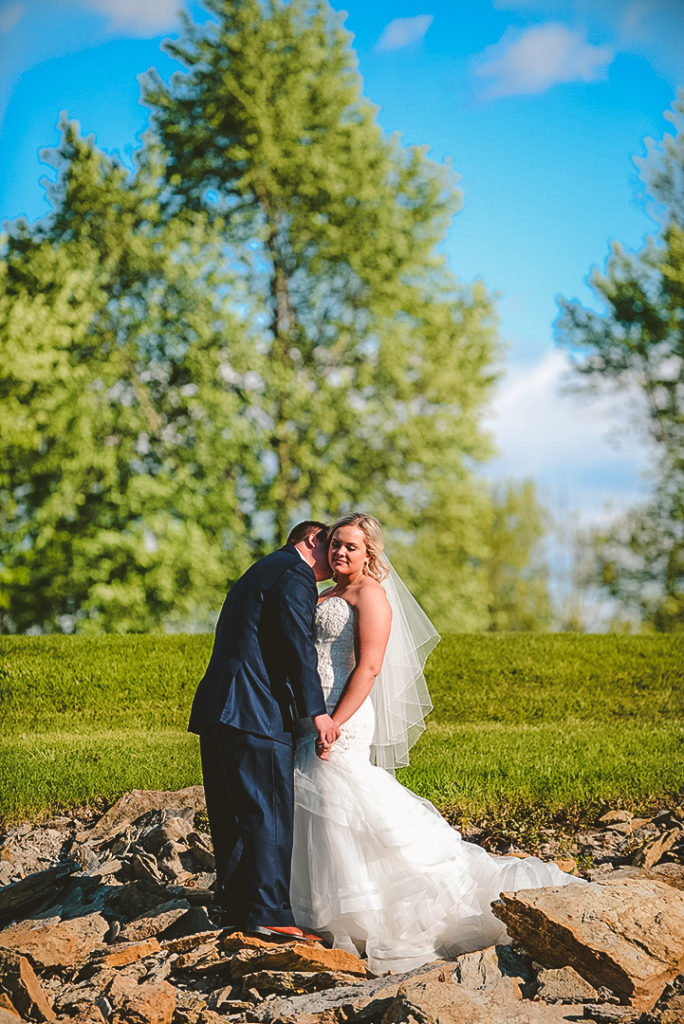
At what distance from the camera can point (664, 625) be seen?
28.0 metres

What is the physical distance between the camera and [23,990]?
15.8 ft

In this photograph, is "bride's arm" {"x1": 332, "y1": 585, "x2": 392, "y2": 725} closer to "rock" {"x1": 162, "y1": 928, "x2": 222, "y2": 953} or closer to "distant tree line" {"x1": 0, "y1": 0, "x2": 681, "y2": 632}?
"rock" {"x1": 162, "y1": 928, "x2": 222, "y2": 953}

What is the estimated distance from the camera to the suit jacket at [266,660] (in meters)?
5.48

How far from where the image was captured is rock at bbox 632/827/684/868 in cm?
723

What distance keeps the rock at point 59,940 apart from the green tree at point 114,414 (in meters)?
12.8

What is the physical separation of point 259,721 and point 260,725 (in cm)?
2

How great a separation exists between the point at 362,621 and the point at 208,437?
16159mm

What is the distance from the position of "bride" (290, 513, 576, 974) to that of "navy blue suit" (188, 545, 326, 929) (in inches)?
7.1

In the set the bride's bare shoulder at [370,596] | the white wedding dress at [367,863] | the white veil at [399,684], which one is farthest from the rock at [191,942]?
the bride's bare shoulder at [370,596]

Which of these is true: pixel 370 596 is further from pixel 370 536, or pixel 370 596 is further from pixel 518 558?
pixel 518 558

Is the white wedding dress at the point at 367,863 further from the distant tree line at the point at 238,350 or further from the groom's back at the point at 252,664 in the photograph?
the distant tree line at the point at 238,350

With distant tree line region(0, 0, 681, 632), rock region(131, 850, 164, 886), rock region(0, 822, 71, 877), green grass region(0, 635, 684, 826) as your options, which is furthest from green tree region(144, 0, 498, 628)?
rock region(131, 850, 164, 886)

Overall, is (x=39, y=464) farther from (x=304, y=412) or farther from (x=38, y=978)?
(x=38, y=978)

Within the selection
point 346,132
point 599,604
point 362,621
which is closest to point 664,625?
point 599,604
